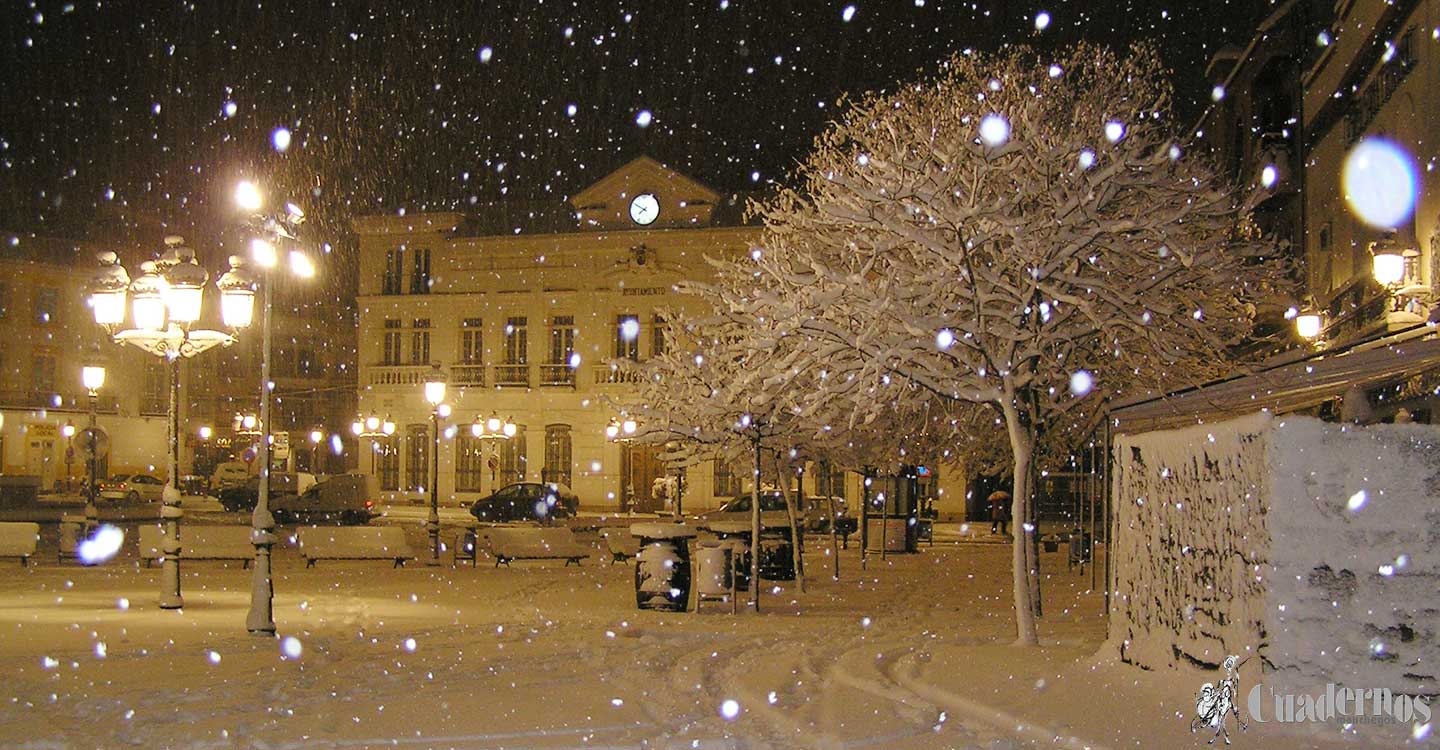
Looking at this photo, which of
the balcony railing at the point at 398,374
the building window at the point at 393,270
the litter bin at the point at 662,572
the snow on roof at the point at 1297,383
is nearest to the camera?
the snow on roof at the point at 1297,383

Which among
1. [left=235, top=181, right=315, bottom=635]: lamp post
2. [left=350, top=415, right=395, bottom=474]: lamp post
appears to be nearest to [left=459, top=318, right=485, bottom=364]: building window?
[left=350, top=415, right=395, bottom=474]: lamp post

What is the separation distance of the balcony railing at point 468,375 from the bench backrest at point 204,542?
2933cm

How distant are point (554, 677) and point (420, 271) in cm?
4508

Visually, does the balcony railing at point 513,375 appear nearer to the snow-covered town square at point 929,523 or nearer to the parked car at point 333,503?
the parked car at point 333,503

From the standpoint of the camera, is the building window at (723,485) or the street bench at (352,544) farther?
the building window at (723,485)

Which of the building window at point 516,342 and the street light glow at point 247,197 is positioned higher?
the building window at point 516,342

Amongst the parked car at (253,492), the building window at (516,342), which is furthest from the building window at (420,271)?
the parked car at (253,492)

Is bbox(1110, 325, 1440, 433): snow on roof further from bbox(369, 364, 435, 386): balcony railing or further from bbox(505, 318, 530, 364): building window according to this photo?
bbox(369, 364, 435, 386): balcony railing

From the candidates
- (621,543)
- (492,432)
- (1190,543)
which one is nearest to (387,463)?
(492,432)

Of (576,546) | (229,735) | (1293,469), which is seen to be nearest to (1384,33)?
(576,546)

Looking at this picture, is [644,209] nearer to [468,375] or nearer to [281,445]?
[468,375]

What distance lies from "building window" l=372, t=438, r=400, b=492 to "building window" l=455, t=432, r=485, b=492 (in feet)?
9.54

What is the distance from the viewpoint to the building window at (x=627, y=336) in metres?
50.7

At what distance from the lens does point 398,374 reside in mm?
53906
